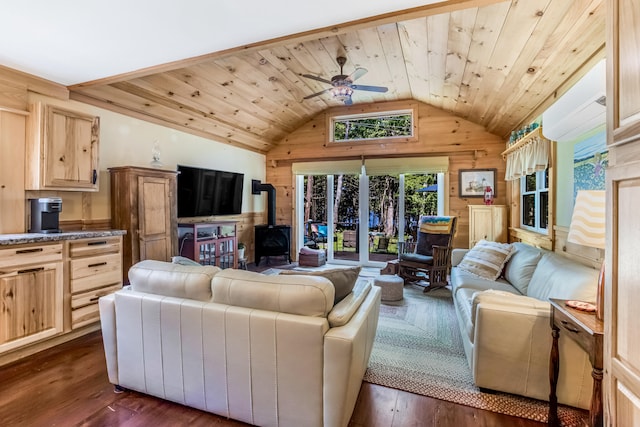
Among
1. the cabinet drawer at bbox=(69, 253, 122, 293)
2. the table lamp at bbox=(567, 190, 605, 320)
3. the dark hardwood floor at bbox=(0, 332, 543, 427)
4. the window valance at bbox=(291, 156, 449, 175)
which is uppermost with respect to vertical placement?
the window valance at bbox=(291, 156, 449, 175)

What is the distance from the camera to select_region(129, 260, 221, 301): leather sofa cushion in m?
1.71

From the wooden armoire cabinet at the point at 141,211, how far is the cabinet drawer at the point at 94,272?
11.5 inches

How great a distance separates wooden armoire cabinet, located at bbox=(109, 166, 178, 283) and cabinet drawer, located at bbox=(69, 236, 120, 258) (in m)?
0.30

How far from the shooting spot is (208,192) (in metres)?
4.96

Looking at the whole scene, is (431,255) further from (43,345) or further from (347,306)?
(43,345)

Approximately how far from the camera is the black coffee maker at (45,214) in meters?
2.78

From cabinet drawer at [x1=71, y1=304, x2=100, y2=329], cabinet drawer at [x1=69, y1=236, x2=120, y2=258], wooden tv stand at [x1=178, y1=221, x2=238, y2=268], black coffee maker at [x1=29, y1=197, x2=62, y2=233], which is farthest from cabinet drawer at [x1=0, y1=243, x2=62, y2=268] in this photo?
wooden tv stand at [x1=178, y1=221, x2=238, y2=268]

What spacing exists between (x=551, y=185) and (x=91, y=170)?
4857mm

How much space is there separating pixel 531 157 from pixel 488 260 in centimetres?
133

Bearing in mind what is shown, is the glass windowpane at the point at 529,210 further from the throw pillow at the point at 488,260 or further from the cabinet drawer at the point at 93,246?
the cabinet drawer at the point at 93,246

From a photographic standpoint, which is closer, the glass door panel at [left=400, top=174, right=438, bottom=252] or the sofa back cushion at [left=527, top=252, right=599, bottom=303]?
the sofa back cushion at [left=527, top=252, right=599, bottom=303]

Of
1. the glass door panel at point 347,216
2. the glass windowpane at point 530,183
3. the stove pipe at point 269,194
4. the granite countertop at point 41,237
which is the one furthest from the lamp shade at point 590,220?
the stove pipe at point 269,194

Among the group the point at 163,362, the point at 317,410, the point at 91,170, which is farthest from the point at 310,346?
the point at 91,170

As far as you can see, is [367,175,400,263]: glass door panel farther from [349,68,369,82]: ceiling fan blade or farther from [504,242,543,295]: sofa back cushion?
[349,68,369,82]: ceiling fan blade
